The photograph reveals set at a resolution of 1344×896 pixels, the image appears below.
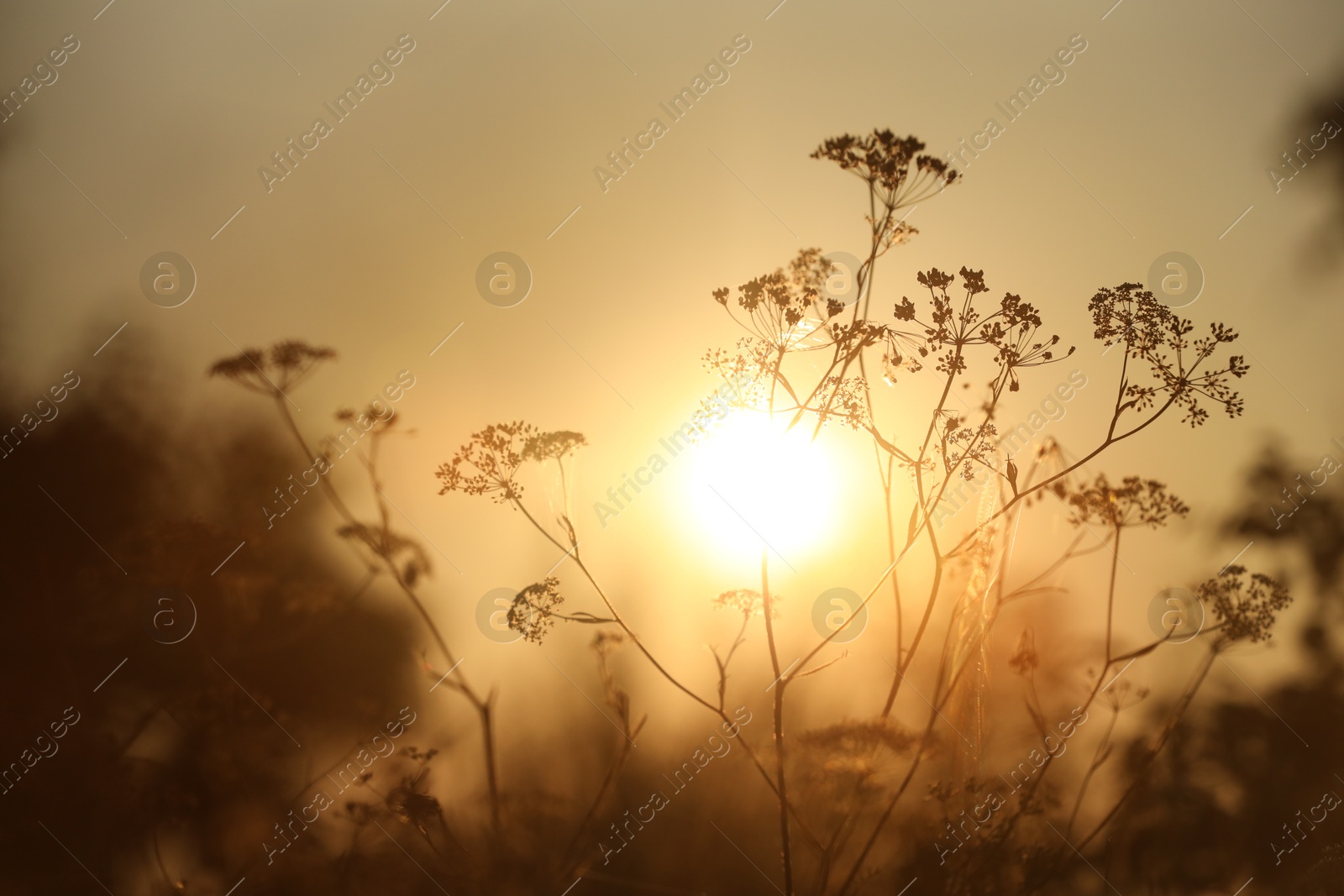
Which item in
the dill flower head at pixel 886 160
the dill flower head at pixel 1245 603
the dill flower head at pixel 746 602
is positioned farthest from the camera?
the dill flower head at pixel 1245 603

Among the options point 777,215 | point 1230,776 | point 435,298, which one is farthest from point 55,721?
point 1230,776

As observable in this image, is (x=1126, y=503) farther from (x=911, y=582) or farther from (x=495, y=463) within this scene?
(x=495, y=463)

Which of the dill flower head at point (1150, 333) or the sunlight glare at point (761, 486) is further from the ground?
the sunlight glare at point (761, 486)

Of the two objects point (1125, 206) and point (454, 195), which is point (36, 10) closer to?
point (454, 195)

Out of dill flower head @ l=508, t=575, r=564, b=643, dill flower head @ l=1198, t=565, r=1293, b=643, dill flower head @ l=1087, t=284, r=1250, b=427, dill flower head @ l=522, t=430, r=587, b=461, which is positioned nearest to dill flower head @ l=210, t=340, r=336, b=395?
dill flower head @ l=522, t=430, r=587, b=461

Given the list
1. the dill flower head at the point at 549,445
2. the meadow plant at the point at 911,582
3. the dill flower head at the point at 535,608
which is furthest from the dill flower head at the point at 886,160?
the dill flower head at the point at 535,608

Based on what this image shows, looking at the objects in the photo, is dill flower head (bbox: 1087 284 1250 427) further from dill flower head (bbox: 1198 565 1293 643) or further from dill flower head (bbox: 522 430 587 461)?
dill flower head (bbox: 522 430 587 461)

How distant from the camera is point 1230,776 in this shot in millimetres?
1623

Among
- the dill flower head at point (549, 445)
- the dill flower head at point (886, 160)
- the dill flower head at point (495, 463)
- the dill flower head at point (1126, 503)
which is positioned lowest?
the dill flower head at point (1126, 503)

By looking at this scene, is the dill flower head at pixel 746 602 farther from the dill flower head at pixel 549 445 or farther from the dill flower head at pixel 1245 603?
the dill flower head at pixel 1245 603

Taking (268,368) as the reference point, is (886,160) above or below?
below

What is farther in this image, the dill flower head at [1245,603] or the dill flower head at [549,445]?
the dill flower head at [1245,603]

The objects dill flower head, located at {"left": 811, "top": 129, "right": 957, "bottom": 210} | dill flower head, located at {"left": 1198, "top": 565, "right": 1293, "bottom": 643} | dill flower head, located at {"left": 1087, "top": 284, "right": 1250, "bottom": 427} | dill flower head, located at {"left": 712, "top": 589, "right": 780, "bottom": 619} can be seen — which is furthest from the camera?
dill flower head, located at {"left": 1198, "top": 565, "right": 1293, "bottom": 643}

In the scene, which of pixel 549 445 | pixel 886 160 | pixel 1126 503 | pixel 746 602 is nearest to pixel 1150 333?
pixel 1126 503
